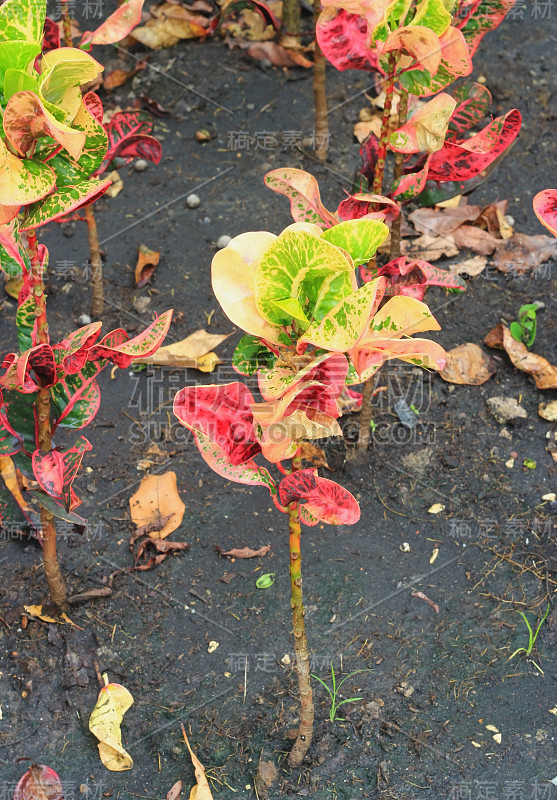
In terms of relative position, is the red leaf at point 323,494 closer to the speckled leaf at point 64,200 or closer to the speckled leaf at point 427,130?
the speckled leaf at point 64,200

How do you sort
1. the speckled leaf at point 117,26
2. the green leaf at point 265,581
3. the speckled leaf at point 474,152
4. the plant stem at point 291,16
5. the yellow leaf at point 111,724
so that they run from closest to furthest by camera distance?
1. the speckled leaf at point 474,152
2. the yellow leaf at point 111,724
3. the speckled leaf at point 117,26
4. the green leaf at point 265,581
5. the plant stem at point 291,16

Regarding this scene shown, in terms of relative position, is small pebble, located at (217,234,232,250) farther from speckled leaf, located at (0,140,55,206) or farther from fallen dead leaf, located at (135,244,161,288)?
speckled leaf, located at (0,140,55,206)

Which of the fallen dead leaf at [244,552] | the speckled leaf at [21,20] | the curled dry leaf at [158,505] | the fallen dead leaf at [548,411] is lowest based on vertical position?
the fallen dead leaf at [244,552]

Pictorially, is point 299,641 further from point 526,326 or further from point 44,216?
point 526,326

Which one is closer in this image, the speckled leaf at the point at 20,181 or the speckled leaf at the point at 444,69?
the speckled leaf at the point at 20,181

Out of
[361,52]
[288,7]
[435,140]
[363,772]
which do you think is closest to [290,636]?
[363,772]

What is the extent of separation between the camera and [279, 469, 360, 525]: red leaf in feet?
4.68

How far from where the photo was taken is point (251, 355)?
141 centimetres

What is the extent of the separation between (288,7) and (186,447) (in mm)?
2368

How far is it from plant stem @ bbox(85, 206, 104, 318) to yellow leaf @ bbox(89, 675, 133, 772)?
148 centimetres

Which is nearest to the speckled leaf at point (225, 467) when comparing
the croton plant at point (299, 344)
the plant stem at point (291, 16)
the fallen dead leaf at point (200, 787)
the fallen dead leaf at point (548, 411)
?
the croton plant at point (299, 344)

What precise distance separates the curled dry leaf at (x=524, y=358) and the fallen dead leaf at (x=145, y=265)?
132cm

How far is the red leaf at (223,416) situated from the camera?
1.37m

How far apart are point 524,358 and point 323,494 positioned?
156 centimetres
